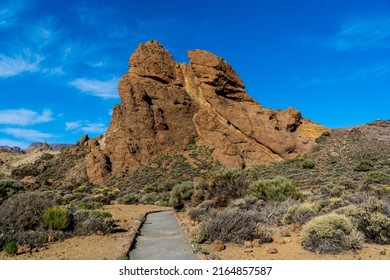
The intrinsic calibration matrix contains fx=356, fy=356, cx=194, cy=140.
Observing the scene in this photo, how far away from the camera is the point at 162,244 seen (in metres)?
11.1

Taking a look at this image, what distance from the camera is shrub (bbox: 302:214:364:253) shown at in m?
8.93

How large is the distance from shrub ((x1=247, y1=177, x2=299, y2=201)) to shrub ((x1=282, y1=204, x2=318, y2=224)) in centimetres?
456

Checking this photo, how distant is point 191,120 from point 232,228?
137ft

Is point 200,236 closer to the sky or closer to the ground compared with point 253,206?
closer to the ground

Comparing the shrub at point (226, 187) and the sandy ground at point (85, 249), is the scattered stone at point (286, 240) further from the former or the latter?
the shrub at point (226, 187)

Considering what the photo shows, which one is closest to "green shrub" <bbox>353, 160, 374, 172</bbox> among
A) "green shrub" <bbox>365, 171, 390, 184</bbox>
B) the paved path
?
"green shrub" <bbox>365, 171, 390, 184</bbox>

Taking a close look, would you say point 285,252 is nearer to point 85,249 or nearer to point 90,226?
point 85,249

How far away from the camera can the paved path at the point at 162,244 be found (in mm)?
9297

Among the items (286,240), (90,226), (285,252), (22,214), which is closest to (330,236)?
(285,252)

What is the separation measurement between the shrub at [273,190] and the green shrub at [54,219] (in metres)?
9.75

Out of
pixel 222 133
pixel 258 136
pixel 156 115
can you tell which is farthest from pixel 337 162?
pixel 156 115

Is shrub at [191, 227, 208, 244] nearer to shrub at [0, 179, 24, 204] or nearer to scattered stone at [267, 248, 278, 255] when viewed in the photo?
scattered stone at [267, 248, 278, 255]

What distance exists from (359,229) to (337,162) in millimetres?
33474

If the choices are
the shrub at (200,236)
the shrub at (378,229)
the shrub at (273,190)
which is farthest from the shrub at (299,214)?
the shrub at (273,190)
